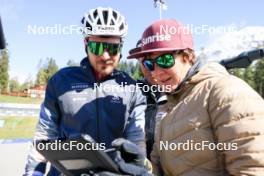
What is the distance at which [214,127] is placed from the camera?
206 centimetres

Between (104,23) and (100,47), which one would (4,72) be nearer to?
(104,23)

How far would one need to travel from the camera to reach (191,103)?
7.22 ft

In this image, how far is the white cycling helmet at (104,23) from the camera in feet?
11.0

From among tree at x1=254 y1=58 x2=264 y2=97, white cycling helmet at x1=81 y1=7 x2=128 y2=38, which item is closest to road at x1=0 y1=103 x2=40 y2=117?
white cycling helmet at x1=81 y1=7 x2=128 y2=38

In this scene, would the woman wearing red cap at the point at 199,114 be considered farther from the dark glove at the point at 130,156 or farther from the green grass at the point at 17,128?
the green grass at the point at 17,128

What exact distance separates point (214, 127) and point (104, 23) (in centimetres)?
164

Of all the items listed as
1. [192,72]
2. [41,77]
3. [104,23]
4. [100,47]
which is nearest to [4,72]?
[41,77]

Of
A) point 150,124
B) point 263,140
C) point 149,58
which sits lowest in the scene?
point 150,124

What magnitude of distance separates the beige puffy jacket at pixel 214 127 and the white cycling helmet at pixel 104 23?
114 centimetres

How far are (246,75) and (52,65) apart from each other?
53.9 m

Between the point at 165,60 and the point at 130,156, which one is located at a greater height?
the point at 165,60

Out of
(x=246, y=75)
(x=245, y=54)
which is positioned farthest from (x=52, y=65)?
(x=245, y=54)

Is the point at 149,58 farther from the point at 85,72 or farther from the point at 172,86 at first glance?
the point at 85,72

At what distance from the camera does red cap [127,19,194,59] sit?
2.46m
